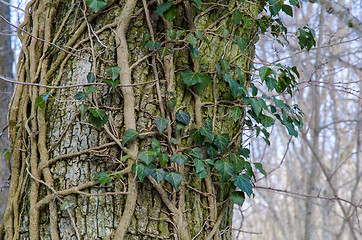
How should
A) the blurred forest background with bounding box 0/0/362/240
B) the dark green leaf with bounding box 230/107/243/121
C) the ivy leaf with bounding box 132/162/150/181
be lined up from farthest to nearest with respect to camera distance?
the blurred forest background with bounding box 0/0/362/240 → the dark green leaf with bounding box 230/107/243/121 → the ivy leaf with bounding box 132/162/150/181

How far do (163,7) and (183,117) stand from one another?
0.44m

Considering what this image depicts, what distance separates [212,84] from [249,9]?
1.40 feet

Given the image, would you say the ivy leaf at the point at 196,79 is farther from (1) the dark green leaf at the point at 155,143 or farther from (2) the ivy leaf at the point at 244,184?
(2) the ivy leaf at the point at 244,184

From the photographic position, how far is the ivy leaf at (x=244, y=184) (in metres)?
1.27

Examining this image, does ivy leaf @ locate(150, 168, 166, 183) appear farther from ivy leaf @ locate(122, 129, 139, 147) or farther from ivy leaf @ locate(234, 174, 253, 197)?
ivy leaf @ locate(234, 174, 253, 197)

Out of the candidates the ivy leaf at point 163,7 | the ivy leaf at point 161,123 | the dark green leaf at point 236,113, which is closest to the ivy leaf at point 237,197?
the dark green leaf at point 236,113

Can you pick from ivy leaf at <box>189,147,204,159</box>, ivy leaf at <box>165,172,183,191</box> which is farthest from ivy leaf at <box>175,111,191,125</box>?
ivy leaf at <box>165,172,183,191</box>

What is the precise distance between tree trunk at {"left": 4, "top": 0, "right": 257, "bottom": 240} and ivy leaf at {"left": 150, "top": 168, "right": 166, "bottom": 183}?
60mm

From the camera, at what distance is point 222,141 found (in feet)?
4.27

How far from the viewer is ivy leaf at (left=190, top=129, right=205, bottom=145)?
128 cm

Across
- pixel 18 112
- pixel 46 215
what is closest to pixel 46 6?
pixel 18 112

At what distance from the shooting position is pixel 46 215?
4.06ft

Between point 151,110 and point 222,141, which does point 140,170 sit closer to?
point 151,110

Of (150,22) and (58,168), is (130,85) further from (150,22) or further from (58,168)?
(58,168)
